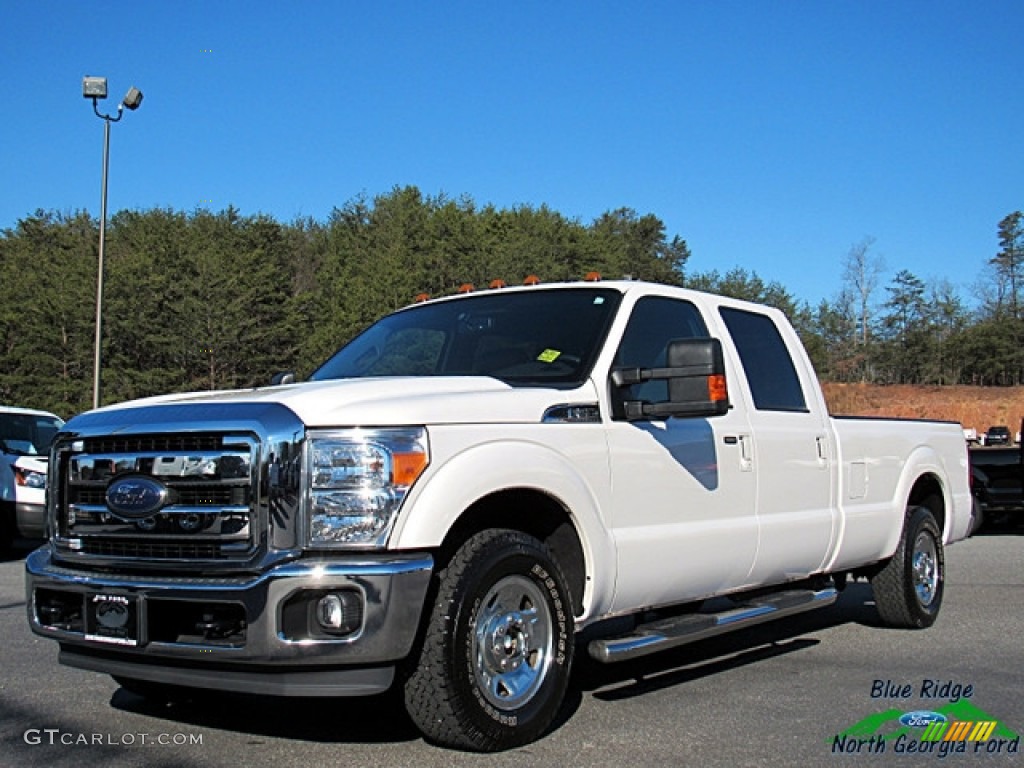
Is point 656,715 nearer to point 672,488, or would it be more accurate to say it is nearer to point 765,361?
point 672,488

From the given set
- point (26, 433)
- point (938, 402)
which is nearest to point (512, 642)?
point (26, 433)

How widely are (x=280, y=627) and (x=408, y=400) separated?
97cm

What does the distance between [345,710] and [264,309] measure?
51.8 metres

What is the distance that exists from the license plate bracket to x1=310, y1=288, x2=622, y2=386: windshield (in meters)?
1.94

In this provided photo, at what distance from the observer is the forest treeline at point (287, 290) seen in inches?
2024

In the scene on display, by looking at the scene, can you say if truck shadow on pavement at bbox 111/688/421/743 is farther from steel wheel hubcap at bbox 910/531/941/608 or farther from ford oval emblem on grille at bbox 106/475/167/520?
steel wheel hubcap at bbox 910/531/941/608

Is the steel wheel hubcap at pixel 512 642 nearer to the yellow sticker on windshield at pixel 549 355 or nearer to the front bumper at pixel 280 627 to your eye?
the front bumper at pixel 280 627

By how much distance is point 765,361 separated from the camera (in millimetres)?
6605

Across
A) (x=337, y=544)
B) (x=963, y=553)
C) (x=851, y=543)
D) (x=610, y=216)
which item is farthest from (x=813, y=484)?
(x=610, y=216)

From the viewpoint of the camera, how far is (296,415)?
13.5 feet

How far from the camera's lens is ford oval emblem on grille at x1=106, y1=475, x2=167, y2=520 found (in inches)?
166

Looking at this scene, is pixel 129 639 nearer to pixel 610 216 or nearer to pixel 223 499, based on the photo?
pixel 223 499

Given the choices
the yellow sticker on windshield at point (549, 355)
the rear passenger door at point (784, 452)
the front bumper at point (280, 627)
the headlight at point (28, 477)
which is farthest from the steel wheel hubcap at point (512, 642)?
the headlight at point (28, 477)

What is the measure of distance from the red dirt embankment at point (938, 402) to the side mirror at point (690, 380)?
64.0 m
